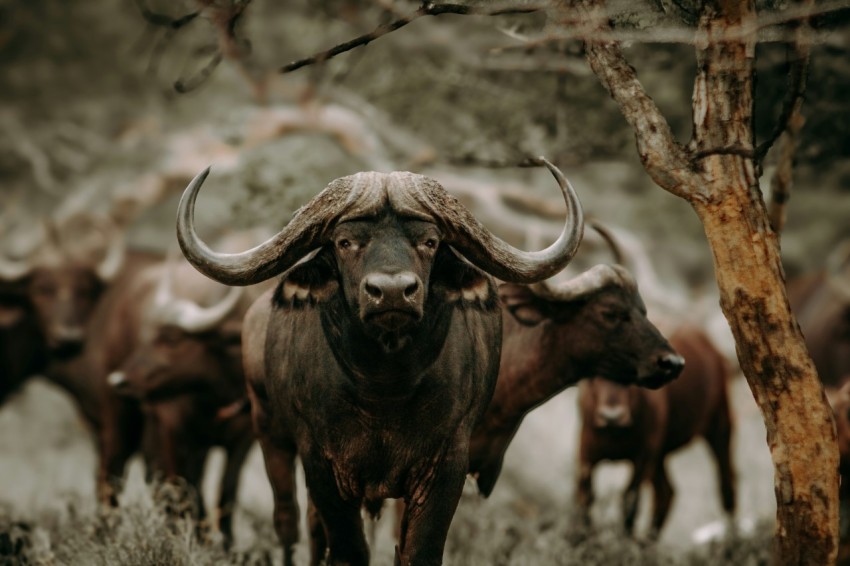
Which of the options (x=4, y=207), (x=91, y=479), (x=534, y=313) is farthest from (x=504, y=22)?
(x=4, y=207)

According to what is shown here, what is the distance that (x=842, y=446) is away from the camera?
751cm

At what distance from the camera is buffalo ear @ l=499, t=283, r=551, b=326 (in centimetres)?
718

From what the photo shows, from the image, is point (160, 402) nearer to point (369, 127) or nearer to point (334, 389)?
point (334, 389)

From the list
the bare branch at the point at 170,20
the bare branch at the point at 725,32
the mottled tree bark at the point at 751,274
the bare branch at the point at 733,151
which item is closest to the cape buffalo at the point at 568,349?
the mottled tree bark at the point at 751,274

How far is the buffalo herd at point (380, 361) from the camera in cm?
521

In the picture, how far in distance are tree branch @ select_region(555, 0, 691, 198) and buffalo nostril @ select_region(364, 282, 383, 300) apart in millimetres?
1773

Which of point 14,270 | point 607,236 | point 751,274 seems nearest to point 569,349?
point 607,236

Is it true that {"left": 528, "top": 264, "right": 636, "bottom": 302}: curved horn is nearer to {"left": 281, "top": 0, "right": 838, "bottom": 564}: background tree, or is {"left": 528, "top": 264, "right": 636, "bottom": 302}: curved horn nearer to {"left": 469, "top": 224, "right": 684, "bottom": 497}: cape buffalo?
{"left": 469, "top": 224, "right": 684, "bottom": 497}: cape buffalo

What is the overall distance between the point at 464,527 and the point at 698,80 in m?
3.95

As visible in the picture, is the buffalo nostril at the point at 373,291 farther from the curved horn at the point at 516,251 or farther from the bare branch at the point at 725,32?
the bare branch at the point at 725,32

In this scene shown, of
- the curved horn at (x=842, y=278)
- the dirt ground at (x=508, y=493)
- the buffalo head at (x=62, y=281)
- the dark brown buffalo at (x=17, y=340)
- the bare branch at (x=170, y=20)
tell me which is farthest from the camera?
the dark brown buffalo at (x=17, y=340)

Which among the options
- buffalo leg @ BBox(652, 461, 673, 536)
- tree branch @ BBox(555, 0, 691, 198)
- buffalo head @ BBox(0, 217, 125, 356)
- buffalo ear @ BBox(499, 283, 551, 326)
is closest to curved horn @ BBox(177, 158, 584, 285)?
tree branch @ BBox(555, 0, 691, 198)

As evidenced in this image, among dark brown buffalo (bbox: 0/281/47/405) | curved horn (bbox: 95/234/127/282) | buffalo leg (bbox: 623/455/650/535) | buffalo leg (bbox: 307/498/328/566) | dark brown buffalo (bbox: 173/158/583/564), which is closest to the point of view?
dark brown buffalo (bbox: 173/158/583/564)

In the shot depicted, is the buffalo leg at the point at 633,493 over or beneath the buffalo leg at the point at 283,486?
over
